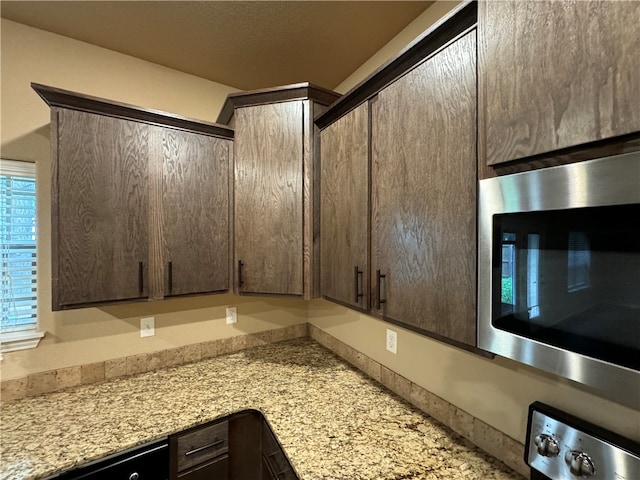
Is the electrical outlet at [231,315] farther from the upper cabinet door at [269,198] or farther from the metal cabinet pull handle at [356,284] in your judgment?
the metal cabinet pull handle at [356,284]

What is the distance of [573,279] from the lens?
1.74 ft

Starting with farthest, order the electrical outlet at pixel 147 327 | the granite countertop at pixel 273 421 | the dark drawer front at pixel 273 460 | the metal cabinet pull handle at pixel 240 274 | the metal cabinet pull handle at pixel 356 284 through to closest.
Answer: the electrical outlet at pixel 147 327 < the metal cabinet pull handle at pixel 240 274 < the metal cabinet pull handle at pixel 356 284 < the dark drawer front at pixel 273 460 < the granite countertop at pixel 273 421

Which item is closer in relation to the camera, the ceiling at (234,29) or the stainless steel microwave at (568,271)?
the stainless steel microwave at (568,271)

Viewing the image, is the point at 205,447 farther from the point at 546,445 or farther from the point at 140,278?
the point at 546,445

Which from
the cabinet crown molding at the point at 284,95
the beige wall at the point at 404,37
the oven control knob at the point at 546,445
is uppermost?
the beige wall at the point at 404,37

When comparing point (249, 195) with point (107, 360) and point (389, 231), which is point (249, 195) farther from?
point (107, 360)

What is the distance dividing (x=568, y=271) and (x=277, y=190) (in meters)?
1.27

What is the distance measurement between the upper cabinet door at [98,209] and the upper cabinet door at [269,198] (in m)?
0.49

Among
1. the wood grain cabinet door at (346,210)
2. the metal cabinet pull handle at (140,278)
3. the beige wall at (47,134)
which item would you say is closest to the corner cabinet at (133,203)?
the metal cabinet pull handle at (140,278)

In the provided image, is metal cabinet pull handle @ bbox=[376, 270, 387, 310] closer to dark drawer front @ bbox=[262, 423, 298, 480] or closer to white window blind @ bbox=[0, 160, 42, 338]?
dark drawer front @ bbox=[262, 423, 298, 480]

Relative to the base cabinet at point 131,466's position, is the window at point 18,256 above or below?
above

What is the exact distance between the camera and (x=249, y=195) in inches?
62.2

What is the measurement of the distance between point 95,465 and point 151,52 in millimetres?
Result: 2121

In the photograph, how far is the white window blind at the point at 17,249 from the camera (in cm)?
142
